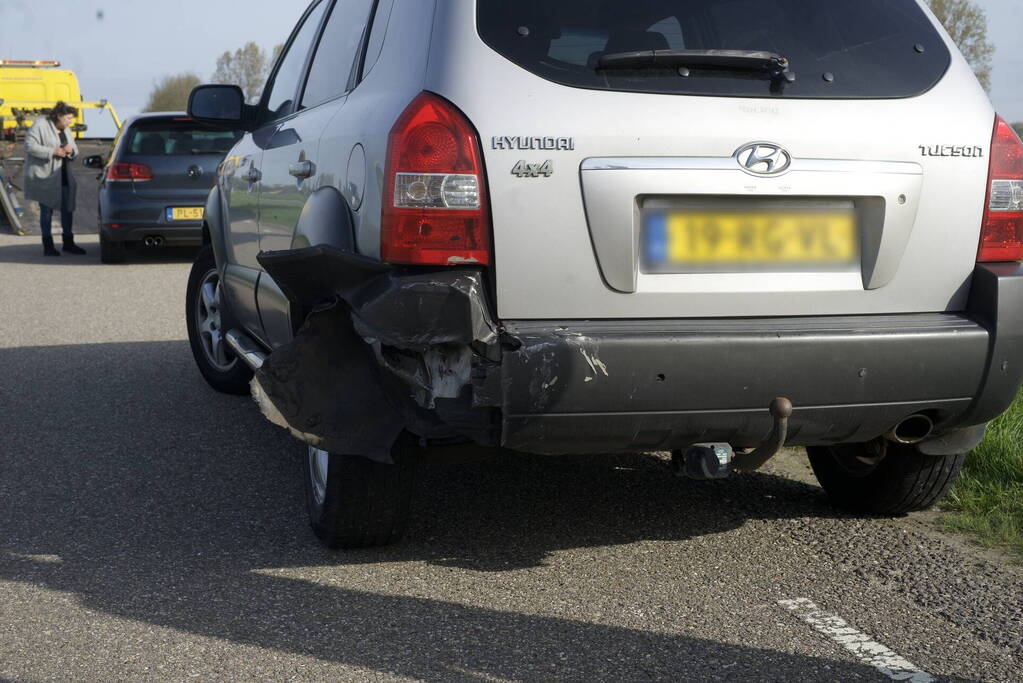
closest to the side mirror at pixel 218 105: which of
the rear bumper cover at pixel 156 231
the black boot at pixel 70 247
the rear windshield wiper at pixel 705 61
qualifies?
the rear windshield wiper at pixel 705 61

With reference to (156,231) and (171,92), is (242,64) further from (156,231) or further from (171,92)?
(156,231)

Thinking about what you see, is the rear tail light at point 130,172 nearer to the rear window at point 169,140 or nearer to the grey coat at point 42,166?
the rear window at point 169,140

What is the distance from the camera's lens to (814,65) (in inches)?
137

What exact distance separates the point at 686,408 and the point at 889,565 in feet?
3.97

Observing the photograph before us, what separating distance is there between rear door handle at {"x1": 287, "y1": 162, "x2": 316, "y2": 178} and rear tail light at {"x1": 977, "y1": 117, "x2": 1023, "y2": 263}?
212 cm

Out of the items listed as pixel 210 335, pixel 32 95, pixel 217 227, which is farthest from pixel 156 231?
pixel 32 95

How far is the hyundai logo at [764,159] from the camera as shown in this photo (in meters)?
3.29

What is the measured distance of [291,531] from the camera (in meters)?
4.27

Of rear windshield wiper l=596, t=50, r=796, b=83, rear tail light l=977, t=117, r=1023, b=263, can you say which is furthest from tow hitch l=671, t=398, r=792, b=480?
rear windshield wiper l=596, t=50, r=796, b=83

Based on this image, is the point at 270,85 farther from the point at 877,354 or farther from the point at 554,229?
the point at 877,354

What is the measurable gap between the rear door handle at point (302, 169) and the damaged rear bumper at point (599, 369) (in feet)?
1.99

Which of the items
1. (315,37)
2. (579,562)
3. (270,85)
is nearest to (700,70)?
(579,562)

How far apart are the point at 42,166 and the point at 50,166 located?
3.8 inches

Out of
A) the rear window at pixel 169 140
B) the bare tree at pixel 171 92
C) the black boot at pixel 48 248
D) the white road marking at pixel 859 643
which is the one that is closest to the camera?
the white road marking at pixel 859 643
